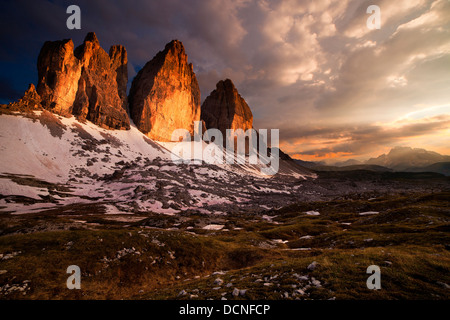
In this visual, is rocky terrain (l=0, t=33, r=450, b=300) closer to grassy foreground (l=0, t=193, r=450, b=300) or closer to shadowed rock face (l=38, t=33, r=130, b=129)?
grassy foreground (l=0, t=193, r=450, b=300)

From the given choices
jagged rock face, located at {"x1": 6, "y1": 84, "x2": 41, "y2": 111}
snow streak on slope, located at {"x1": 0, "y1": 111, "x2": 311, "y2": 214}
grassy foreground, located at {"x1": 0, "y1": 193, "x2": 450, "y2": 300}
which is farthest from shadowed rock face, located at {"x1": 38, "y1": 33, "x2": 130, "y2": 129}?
grassy foreground, located at {"x1": 0, "y1": 193, "x2": 450, "y2": 300}

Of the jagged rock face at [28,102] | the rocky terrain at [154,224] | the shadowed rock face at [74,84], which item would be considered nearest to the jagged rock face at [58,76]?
the shadowed rock face at [74,84]

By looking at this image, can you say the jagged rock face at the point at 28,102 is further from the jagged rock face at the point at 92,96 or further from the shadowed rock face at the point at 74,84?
the jagged rock face at the point at 92,96

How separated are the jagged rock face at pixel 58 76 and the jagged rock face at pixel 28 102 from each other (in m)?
6.55

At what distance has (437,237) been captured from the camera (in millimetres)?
22000

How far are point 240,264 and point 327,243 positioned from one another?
611 inches

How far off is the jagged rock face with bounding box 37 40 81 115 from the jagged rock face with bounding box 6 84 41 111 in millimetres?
6554

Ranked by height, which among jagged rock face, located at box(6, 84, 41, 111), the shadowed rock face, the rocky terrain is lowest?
the rocky terrain

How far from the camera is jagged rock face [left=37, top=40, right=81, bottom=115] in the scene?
520ft

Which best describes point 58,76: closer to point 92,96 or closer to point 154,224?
point 92,96

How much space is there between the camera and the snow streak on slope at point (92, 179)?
80.7m

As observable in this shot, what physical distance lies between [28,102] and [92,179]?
85368 millimetres
